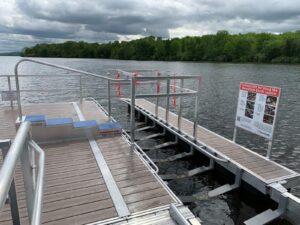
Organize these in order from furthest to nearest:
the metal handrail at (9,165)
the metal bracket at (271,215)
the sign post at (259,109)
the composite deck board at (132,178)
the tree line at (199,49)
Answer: the tree line at (199,49) < the sign post at (259,109) < the metal bracket at (271,215) < the composite deck board at (132,178) < the metal handrail at (9,165)

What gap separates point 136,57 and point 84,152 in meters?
82.4

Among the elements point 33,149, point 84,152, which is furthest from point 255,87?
point 33,149

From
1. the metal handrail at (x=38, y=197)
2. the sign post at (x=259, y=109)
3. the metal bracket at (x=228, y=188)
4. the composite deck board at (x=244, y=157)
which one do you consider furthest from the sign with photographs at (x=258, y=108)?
the metal handrail at (x=38, y=197)

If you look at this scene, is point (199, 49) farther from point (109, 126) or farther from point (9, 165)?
point (9, 165)

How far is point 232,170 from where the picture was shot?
5.29 m

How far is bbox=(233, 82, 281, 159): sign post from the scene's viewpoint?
5.25 meters

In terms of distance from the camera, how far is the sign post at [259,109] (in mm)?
5246

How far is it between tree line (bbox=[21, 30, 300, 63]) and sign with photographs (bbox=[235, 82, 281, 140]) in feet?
177

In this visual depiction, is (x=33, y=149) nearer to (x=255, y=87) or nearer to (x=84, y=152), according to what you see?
(x=84, y=152)

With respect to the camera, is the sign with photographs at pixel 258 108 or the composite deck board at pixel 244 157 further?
the sign with photographs at pixel 258 108

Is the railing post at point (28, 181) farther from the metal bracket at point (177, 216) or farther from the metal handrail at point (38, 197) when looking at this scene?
the metal bracket at point (177, 216)

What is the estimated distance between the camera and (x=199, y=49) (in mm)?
72438

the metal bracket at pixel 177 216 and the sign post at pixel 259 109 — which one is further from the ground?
the sign post at pixel 259 109

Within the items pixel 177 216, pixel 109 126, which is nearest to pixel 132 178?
pixel 177 216
